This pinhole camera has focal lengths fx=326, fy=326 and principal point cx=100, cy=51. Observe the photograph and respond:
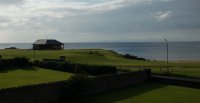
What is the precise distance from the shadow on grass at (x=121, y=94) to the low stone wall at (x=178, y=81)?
4.17ft

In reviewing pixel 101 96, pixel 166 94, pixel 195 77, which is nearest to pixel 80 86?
pixel 101 96

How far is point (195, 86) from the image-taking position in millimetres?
39625

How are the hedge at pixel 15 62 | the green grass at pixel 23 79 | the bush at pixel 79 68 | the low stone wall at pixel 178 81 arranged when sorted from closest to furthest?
the green grass at pixel 23 79 < the low stone wall at pixel 178 81 < the bush at pixel 79 68 < the hedge at pixel 15 62

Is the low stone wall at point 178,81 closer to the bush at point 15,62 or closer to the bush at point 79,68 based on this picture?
the bush at point 79,68

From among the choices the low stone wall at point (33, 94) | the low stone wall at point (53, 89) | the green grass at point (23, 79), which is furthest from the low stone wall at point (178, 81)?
the low stone wall at point (33, 94)

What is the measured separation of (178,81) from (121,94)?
981 cm

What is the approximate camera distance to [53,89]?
30547 mm

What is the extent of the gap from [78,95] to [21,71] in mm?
19672

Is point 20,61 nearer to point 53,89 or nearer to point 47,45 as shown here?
point 53,89

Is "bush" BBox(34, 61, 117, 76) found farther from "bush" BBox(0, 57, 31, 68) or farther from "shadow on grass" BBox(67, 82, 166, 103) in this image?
"shadow on grass" BBox(67, 82, 166, 103)

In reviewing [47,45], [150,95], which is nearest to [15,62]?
[150,95]

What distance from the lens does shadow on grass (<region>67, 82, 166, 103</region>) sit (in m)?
31.6

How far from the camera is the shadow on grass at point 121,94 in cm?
3163

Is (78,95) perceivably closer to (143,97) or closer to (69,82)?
(69,82)
